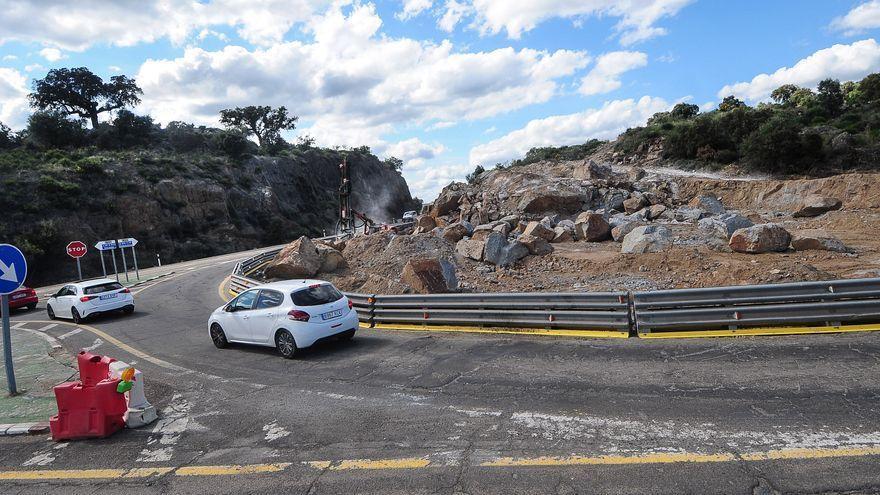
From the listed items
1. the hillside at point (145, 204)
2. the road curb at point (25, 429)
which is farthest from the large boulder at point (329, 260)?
the hillside at point (145, 204)

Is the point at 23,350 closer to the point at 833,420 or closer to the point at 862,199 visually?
the point at 833,420

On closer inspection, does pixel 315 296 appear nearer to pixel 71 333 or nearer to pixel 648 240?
pixel 71 333

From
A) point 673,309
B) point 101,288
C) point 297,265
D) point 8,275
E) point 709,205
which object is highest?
point 8,275

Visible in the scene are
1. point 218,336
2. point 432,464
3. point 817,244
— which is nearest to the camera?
point 432,464

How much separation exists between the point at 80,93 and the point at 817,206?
84.8m

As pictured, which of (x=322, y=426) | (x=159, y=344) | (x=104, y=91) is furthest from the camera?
(x=104, y=91)

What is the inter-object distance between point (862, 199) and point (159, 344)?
1133 inches

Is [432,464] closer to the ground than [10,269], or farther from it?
closer to the ground

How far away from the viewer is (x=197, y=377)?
9.40 m

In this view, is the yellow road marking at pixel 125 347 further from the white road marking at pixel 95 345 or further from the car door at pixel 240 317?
the car door at pixel 240 317

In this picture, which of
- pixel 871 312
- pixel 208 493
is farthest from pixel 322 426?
pixel 871 312

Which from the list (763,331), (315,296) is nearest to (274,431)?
(315,296)

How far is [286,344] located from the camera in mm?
10133

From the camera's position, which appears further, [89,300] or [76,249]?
[76,249]
